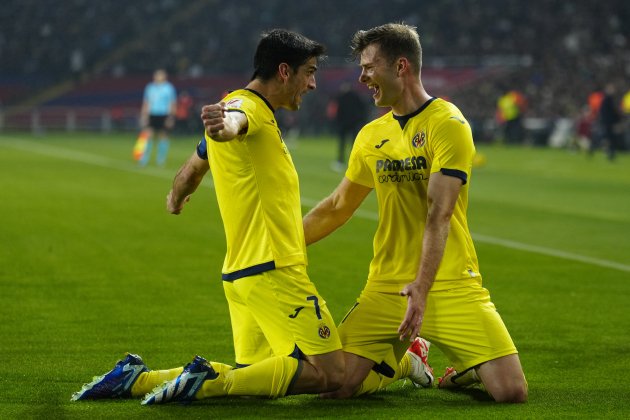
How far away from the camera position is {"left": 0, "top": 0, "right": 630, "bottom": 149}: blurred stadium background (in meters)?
50.4

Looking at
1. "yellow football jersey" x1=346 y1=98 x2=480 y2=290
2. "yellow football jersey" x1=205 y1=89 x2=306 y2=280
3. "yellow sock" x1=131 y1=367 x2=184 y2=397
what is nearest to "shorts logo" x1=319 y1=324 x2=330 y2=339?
"yellow football jersey" x1=205 y1=89 x2=306 y2=280

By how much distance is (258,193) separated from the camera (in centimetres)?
606

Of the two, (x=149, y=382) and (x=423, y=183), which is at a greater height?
(x=423, y=183)

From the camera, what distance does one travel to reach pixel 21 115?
175 feet

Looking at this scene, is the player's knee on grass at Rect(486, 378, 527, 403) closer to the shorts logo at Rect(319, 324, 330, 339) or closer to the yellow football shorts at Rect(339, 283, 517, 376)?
the yellow football shorts at Rect(339, 283, 517, 376)

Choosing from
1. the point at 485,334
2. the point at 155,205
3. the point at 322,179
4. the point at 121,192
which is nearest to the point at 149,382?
Answer: the point at 485,334

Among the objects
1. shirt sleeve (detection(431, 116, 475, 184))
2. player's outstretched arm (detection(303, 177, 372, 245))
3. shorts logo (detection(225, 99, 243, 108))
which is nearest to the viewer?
shorts logo (detection(225, 99, 243, 108))

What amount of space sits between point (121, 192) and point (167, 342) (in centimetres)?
1369

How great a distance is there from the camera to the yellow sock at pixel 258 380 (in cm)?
615

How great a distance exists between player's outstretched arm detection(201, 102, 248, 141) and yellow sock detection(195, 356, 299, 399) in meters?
1.24

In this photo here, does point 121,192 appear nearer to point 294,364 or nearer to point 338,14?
point 294,364

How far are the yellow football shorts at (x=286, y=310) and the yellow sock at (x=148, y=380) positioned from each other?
529 millimetres

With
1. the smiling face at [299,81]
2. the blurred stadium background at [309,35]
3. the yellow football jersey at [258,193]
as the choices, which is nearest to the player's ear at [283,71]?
the smiling face at [299,81]

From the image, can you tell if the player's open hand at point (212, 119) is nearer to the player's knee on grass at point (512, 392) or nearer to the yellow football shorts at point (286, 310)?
the yellow football shorts at point (286, 310)
